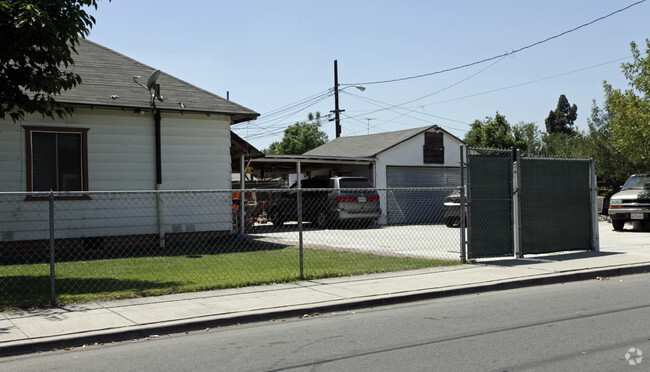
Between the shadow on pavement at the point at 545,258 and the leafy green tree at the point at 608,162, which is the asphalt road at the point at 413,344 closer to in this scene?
the shadow on pavement at the point at 545,258

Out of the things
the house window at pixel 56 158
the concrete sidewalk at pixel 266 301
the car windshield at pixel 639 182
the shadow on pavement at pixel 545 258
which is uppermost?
the house window at pixel 56 158

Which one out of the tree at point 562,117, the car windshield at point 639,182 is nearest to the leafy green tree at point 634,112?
the car windshield at point 639,182

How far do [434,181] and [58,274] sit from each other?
2044cm

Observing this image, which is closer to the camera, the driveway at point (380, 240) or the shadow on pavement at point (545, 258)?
the shadow on pavement at point (545, 258)

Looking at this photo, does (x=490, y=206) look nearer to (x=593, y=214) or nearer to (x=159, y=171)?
(x=593, y=214)

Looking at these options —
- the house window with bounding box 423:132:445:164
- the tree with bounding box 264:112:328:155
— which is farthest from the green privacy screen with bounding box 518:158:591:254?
the tree with bounding box 264:112:328:155

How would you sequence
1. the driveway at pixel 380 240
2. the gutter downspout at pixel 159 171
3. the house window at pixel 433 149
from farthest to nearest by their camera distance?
1. the house window at pixel 433 149
2. the gutter downspout at pixel 159 171
3. the driveway at pixel 380 240

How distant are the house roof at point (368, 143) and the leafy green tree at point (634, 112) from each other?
25.3 feet

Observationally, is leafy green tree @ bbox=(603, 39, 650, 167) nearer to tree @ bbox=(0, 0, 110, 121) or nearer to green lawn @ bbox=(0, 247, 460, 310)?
green lawn @ bbox=(0, 247, 460, 310)

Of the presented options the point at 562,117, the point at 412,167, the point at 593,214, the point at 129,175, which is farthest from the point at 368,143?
the point at 562,117

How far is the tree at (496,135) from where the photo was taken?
33844 mm

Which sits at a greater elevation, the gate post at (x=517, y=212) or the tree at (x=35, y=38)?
the tree at (x=35, y=38)

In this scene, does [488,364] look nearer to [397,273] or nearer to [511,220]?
[397,273]

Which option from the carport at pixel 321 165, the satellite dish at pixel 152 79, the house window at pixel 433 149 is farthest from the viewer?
the house window at pixel 433 149
